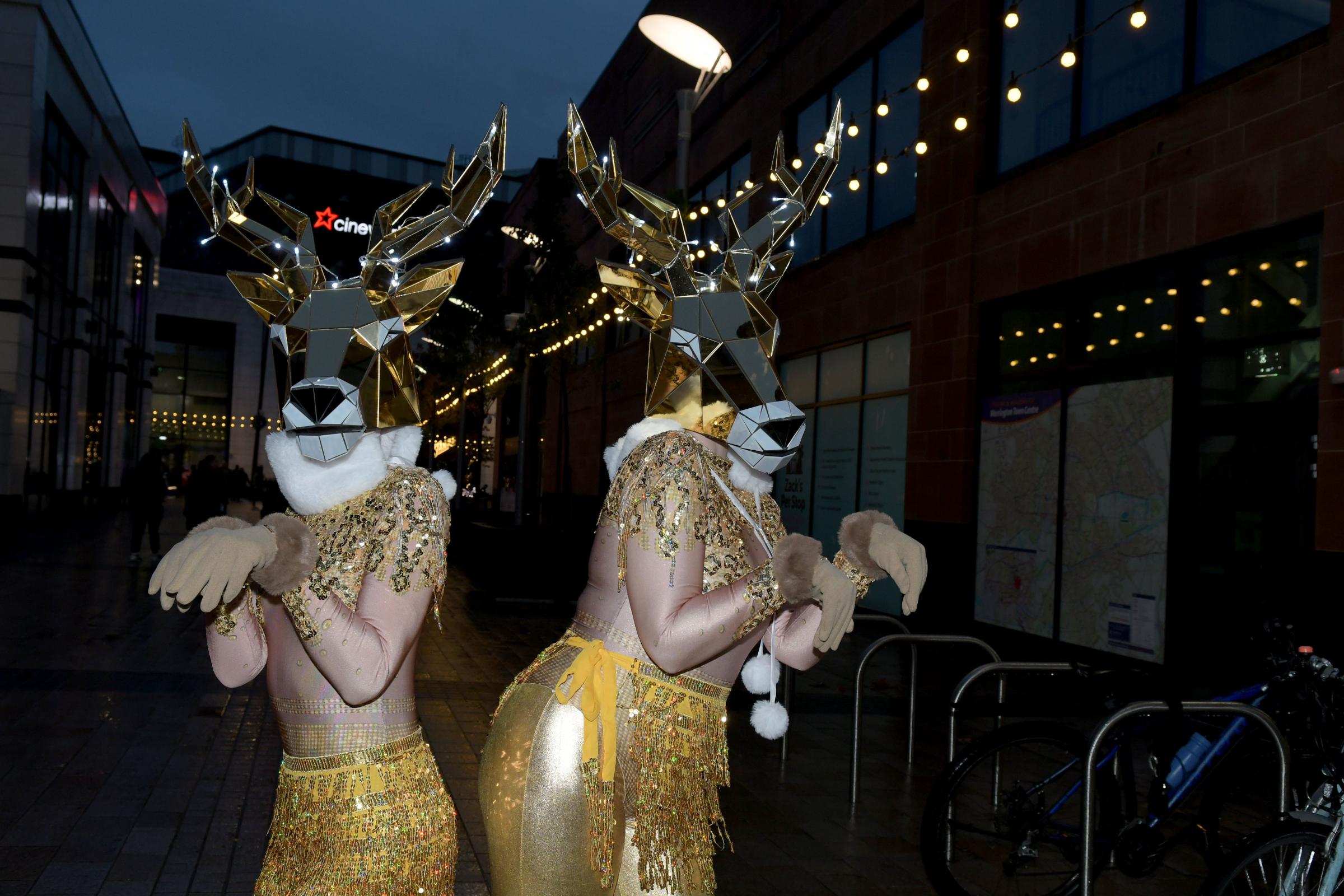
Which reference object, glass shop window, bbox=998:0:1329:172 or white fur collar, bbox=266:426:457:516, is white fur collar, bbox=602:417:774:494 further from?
glass shop window, bbox=998:0:1329:172

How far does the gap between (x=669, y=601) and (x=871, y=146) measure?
534 inches

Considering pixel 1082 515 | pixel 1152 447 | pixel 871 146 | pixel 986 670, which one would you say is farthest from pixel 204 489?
pixel 986 670

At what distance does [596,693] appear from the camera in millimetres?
2133

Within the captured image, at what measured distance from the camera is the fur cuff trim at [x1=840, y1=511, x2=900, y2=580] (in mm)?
2215

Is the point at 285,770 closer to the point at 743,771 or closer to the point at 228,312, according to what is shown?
the point at 743,771

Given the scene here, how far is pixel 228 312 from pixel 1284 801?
63.5 meters

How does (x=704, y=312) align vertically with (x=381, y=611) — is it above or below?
above

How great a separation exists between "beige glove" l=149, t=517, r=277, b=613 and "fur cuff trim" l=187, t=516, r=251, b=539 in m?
0.05

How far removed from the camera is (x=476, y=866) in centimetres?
460

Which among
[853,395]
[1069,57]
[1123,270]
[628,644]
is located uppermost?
[1069,57]

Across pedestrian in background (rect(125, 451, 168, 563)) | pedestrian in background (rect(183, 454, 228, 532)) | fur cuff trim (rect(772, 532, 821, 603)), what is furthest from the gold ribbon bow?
pedestrian in background (rect(125, 451, 168, 563))

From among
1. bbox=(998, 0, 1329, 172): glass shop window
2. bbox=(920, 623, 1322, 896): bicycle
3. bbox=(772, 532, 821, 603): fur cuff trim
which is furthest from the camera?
bbox=(998, 0, 1329, 172): glass shop window

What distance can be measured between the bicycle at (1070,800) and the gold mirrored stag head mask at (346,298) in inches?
118

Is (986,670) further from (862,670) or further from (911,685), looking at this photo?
(911,685)
